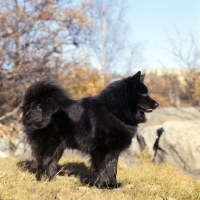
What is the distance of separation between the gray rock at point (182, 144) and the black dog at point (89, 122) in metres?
2.78

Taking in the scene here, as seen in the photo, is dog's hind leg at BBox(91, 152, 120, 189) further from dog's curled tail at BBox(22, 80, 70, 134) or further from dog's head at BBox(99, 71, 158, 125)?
dog's curled tail at BBox(22, 80, 70, 134)

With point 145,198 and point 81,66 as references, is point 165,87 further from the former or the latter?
point 145,198

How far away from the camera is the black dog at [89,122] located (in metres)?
4.90

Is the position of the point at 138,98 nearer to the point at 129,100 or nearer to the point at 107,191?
the point at 129,100

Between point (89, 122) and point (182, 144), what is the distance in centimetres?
336

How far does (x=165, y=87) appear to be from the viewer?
71.2 feet

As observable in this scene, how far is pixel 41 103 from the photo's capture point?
5.18 m

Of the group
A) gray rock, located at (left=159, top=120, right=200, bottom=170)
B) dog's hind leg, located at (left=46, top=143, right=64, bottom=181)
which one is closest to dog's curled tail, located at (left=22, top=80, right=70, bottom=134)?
dog's hind leg, located at (left=46, top=143, right=64, bottom=181)

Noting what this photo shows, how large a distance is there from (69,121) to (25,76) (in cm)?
587

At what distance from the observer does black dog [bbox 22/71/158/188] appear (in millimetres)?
4902

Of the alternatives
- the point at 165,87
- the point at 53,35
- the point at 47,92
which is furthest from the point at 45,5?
the point at 165,87

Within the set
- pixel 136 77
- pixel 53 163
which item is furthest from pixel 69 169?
pixel 136 77

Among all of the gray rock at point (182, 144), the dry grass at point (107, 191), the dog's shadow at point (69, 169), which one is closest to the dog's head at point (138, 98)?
the dry grass at point (107, 191)

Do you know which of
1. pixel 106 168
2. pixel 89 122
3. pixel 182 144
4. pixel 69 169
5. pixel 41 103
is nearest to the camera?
pixel 106 168
